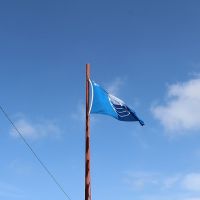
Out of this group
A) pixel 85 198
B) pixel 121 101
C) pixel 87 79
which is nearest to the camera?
pixel 85 198

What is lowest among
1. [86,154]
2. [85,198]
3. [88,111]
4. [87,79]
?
[85,198]

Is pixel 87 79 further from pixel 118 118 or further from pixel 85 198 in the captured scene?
pixel 85 198

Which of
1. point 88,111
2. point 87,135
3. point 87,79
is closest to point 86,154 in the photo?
point 87,135

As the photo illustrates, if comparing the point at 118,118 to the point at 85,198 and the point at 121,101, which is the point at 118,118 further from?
the point at 85,198

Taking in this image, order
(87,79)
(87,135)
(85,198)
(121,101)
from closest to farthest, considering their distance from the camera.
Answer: (85,198) → (87,135) → (87,79) → (121,101)

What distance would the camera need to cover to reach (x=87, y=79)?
2286 centimetres

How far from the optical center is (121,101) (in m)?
24.6

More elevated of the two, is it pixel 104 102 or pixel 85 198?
pixel 104 102

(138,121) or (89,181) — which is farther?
(138,121)

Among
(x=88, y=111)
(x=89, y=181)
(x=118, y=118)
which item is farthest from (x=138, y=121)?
(x=89, y=181)

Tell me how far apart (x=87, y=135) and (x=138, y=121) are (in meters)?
3.81

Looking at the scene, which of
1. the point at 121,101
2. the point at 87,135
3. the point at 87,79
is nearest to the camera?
the point at 87,135

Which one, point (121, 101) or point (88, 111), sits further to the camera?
point (121, 101)

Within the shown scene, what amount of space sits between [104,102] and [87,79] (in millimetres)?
1541
